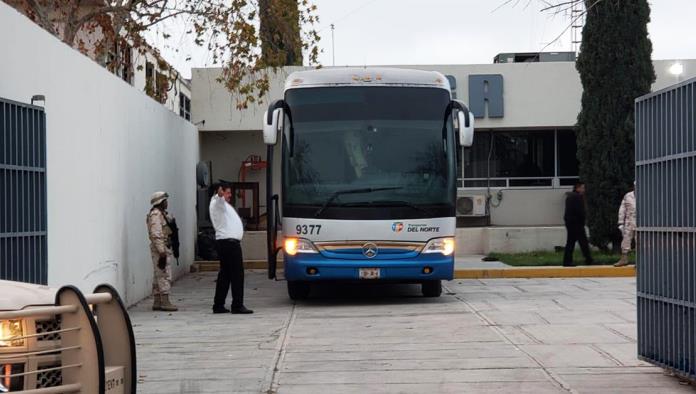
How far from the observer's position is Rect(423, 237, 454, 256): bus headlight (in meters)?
15.2

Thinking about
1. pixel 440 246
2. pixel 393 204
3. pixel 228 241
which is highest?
pixel 393 204

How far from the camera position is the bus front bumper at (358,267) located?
15062 millimetres

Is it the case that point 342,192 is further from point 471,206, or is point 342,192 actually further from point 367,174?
point 471,206

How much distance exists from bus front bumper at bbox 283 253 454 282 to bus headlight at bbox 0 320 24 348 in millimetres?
10139

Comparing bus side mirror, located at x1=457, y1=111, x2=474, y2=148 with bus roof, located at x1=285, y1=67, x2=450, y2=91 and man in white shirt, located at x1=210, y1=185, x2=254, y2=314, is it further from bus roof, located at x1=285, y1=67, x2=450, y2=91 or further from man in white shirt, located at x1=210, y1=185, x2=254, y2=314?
man in white shirt, located at x1=210, y1=185, x2=254, y2=314

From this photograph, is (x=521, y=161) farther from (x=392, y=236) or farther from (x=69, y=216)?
(x=69, y=216)

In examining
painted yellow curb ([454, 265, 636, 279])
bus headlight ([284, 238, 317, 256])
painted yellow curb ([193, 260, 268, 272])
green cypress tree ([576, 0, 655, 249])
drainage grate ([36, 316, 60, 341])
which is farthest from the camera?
painted yellow curb ([193, 260, 268, 272])

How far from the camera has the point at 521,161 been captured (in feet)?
91.2

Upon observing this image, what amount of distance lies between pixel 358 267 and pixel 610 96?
9.79 m

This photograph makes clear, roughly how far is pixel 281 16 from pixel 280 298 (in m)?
6.45

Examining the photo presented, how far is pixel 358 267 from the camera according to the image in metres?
15.0

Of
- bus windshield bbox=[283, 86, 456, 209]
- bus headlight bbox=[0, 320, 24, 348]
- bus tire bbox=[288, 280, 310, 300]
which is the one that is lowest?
bus tire bbox=[288, 280, 310, 300]

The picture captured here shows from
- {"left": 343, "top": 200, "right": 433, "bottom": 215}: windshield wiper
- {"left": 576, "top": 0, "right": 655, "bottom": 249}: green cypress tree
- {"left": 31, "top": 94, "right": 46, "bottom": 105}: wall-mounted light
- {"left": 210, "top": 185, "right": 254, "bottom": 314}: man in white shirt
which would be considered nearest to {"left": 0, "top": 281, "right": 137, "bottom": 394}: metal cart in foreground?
{"left": 31, "top": 94, "right": 46, "bottom": 105}: wall-mounted light

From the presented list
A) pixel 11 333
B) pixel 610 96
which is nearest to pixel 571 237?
pixel 610 96
